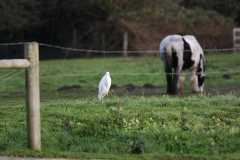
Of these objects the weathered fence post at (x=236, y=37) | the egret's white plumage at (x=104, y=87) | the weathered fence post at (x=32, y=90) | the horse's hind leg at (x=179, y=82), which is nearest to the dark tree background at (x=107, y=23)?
the weathered fence post at (x=236, y=37)

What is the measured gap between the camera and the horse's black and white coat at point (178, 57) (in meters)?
16.1

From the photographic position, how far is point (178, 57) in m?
16.2

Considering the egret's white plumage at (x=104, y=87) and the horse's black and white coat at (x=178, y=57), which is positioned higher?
the horse's black and white coat at (x=178, y=57)

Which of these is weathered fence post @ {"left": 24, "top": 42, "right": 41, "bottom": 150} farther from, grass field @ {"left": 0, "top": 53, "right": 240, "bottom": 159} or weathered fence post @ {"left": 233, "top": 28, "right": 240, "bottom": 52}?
weathered fence post @ {"left": 233, "top": 28, "right": 240, "bottom": 52}

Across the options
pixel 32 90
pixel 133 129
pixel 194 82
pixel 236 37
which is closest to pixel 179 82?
pixel 194 82

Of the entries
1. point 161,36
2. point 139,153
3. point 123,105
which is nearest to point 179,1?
point 161,36

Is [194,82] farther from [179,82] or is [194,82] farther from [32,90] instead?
[32,90]

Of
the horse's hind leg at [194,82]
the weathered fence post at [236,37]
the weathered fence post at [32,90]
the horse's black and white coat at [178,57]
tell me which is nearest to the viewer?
the weathered fence post at [32,90]

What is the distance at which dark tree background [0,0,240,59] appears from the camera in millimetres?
34531

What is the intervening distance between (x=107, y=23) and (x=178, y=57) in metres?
20.1

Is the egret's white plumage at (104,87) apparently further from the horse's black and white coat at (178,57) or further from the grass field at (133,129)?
the horse's black and white coat at (178,57)

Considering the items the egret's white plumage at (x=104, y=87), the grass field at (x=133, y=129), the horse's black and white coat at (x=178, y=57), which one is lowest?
the grass field at (x=133, y=129)

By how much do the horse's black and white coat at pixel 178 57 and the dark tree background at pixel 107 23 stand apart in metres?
17.2

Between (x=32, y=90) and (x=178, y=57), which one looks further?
(x=178, y=57)
